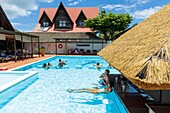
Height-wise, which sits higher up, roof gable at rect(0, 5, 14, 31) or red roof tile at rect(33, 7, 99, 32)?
red roof tile at rect(33, 7, 99, 32)

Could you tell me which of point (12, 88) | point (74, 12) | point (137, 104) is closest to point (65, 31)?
point (74, 12)

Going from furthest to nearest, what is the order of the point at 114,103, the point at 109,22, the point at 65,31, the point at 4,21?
the point at 65,31 < the point at 109,22 < the point at 4,21 < the point at 114,103

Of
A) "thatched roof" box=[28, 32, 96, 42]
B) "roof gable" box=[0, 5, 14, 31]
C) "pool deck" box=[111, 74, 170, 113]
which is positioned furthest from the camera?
"thatched roof" box=[28, 32, 96, 42]

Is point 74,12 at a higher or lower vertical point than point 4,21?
higher

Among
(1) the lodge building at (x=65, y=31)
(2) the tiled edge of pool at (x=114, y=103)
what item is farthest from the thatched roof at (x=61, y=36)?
(2) the tiled edge of pool at (x=114, y=103)

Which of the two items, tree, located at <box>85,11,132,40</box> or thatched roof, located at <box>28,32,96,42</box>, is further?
thatched roof, located at <box>28,32,96,42</box>

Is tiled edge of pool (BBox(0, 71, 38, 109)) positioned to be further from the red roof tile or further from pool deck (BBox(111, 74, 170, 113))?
the red roof tile

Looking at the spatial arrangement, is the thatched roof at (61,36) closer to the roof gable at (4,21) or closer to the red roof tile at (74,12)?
the red roof tile at (74,12)

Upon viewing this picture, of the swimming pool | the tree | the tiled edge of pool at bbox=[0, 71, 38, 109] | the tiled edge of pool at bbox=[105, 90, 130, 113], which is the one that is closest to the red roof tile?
the tree

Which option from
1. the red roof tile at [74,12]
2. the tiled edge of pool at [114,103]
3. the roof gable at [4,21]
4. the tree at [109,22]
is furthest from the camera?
the red roof tile at [74,12]

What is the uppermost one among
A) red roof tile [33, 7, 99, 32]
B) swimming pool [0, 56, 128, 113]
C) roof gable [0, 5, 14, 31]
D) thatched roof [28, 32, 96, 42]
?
red roof tile [33, 7, 99, 32]

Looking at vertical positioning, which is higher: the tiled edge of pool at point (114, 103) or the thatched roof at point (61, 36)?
the thatched roof at point (61, 36)

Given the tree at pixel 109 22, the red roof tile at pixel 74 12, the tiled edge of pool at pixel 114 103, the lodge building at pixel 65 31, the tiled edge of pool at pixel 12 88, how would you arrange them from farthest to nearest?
the red roof tile at pixel 74 12
the lodge building at pixel 65 31
the tree at pixel 109 22
the tiled edge of pool at pixel 12 88
the tiled edge of pool at pixel 114 103

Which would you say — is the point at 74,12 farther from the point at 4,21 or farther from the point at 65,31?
the point at 4,21
